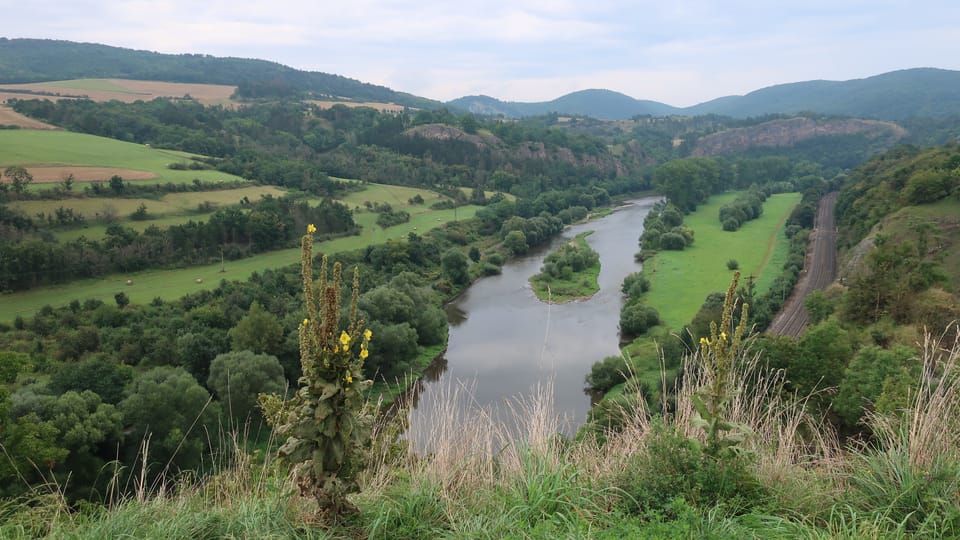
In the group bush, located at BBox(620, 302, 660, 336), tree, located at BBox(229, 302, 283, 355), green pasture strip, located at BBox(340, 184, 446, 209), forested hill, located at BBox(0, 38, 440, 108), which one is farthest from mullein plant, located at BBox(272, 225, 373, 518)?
forested hill, located at BBox(0, 38, 440, 108)

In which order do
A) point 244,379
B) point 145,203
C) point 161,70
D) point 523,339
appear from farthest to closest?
1. point 161,70
2. point 145,203
3. point 523,339
4. point 244,379

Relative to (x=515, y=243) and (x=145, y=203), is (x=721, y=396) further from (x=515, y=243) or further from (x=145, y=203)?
(x=515, y=243)

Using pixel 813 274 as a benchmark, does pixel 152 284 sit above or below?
below

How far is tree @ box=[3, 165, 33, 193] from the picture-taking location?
117 feet

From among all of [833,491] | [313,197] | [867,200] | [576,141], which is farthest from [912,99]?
[833,491]

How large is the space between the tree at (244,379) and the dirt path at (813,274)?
23448 millimetres

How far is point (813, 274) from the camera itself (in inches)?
1506

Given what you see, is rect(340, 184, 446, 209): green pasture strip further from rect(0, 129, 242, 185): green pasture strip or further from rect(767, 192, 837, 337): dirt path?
rect(767, 192, 837, 337): dirt path

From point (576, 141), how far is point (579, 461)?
109 meters

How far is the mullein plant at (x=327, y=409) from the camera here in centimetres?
345

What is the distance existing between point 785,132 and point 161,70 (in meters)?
158

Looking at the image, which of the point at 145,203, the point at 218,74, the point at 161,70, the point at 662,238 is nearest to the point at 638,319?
the point at 662,238

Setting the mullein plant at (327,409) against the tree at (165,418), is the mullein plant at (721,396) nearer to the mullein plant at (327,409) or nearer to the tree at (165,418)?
the mullein plant at (327,409)

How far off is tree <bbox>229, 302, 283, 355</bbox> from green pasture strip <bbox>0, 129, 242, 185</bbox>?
90.8ft
